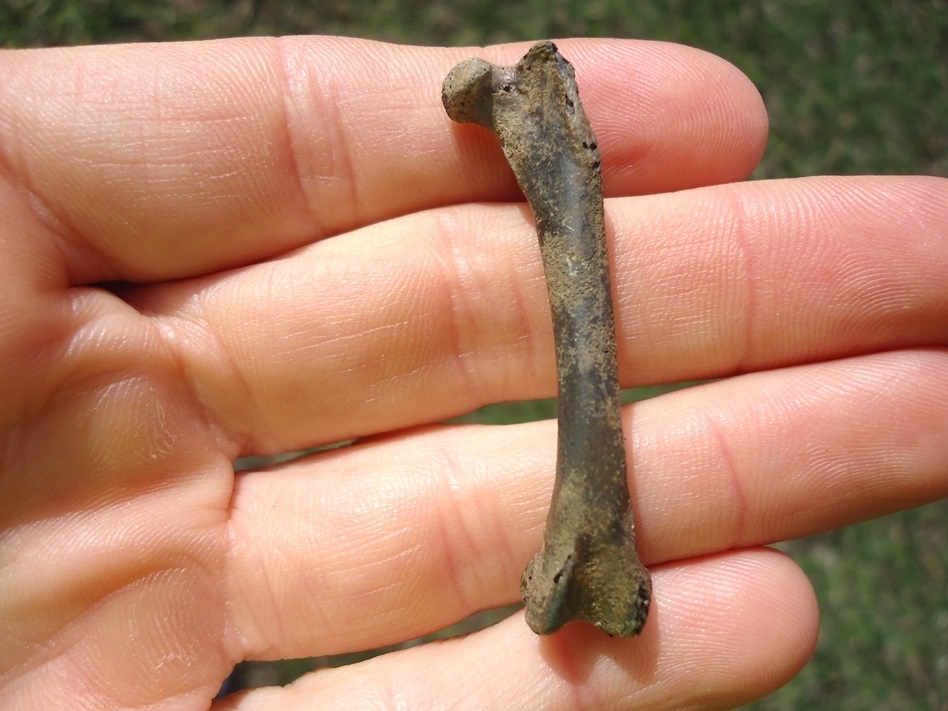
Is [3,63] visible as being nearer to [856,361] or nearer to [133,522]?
[133,522]

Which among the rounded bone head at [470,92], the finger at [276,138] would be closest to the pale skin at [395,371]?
the finger at [276,138]

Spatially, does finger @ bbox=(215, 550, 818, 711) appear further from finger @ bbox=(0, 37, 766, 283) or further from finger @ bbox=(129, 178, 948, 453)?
finger @ bbox=(0, 37, 766, 283)

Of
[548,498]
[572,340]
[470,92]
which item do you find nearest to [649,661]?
[548,498]

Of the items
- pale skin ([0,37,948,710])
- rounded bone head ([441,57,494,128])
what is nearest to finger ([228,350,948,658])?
pale skin ([0,37,948,710])

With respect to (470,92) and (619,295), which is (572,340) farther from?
(470,92)

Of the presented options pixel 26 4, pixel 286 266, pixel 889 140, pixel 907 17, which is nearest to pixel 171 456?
pixel 286 266
